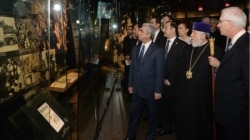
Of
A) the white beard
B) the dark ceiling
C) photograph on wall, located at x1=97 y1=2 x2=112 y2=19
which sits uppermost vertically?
the dark ceiling

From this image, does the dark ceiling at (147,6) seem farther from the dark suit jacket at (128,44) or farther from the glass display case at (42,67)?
the dark suit jacket at (128,44)

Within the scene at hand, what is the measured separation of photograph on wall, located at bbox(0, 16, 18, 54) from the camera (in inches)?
82.6

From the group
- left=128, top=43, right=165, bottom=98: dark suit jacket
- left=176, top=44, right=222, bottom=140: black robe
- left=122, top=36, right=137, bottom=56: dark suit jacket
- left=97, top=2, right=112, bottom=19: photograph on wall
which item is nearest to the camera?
left=176, top=44, right=222, bottom=140: black robe

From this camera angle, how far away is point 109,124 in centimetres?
500

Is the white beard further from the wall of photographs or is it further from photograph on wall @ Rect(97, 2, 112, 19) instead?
photograph on wall @ Rect(97, 2, 112, 19)

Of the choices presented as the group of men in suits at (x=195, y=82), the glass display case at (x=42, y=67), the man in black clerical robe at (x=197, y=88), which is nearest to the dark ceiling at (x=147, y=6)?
the glass display case at (x=42, y=67)

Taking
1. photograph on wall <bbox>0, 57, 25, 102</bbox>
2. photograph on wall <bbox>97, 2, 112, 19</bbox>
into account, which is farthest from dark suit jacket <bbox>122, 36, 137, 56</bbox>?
photograph on wall <bbox>0, 57, 25, 102</bbox>

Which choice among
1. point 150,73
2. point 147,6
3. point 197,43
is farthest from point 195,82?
point 147,6

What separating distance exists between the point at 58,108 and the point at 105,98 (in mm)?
3733

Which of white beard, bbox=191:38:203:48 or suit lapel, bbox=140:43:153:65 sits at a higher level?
white beard, bbox=191:38:203:48

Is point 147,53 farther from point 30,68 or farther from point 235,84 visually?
point 30,68

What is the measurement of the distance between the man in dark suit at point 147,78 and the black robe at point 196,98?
0.30 meters

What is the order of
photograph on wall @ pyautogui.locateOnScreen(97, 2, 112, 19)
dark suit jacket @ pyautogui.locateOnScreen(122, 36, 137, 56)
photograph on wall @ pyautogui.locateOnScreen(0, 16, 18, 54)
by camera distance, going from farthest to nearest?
dark suit jacket @ pyautogui.locateOnScreen(122, 36, 137, 56) < photograph on wall @ pyautogui.locateOnScreen(97, 2, 112, 19) < photograph on wall @ pyautogui.locateOnScreen(0, 16, 18, 54)

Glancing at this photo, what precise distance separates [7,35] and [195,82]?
2090mm
